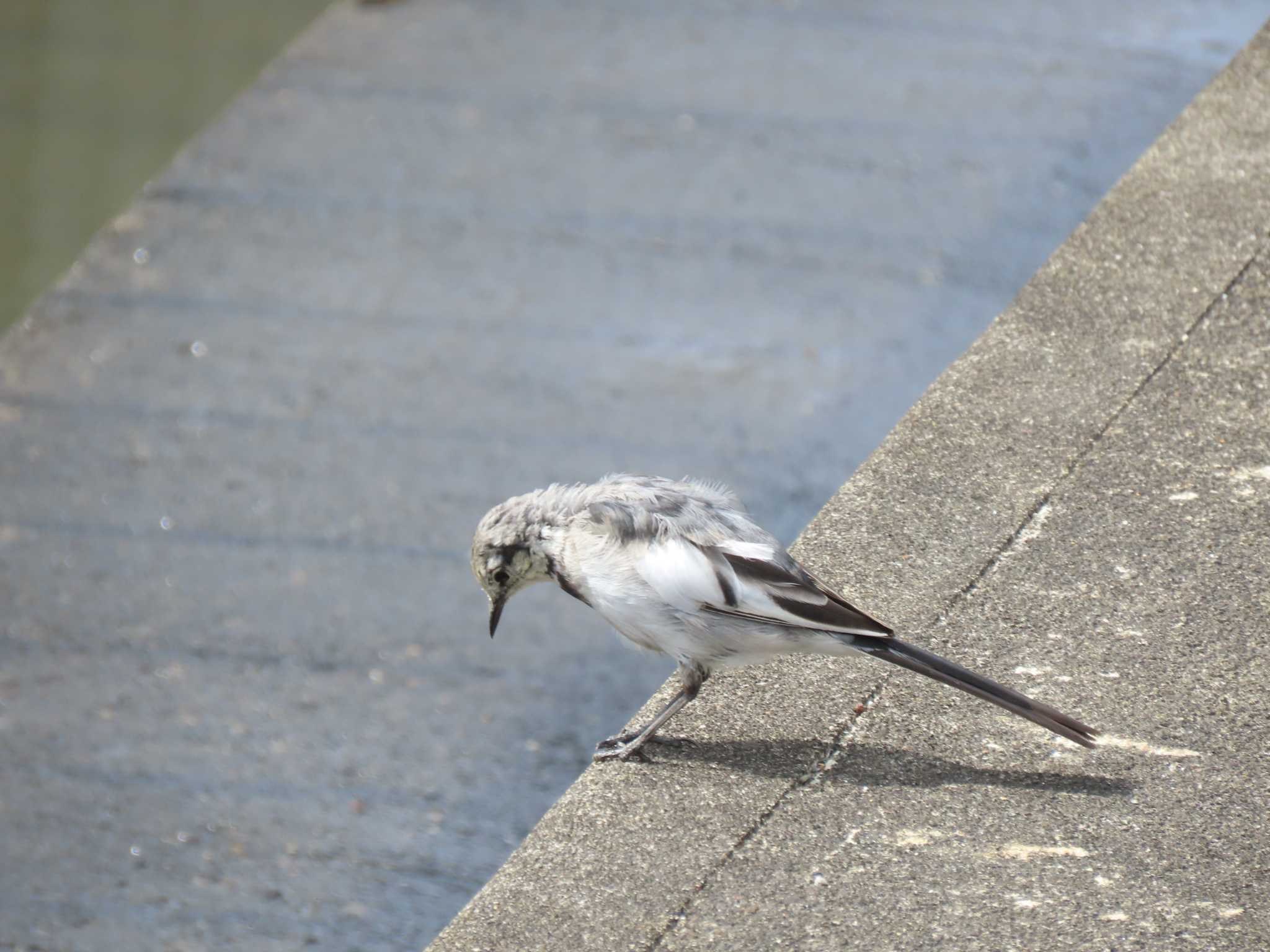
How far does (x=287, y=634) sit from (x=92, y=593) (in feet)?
2.42

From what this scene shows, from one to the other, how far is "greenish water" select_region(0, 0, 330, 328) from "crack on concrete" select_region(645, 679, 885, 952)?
5.52 m

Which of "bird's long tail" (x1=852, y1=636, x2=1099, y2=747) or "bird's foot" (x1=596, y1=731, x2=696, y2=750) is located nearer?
"bird's long tail" (x1=852, y1=636, x2=1099, y2=747)

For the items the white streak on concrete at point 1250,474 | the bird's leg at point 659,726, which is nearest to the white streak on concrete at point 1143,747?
the bird's leg at point 659,726

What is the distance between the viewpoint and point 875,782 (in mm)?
2500

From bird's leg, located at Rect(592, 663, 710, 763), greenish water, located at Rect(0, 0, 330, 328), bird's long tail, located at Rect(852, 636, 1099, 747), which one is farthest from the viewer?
greenish water, located at Rect(0, 0, 330, 328)

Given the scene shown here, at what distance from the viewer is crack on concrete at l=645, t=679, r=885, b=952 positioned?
227 centimetres

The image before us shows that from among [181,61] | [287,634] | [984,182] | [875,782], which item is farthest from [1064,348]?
[181,61]

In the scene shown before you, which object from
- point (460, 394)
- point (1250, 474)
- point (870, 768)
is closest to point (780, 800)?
point (870, 768)

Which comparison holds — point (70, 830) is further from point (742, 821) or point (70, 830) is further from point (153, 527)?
point (742, 821)

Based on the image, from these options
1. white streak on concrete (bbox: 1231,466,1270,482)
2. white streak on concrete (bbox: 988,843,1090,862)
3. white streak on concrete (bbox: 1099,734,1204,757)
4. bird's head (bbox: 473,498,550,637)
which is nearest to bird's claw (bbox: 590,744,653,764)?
bird's head (bbox: 473,498,550,637)

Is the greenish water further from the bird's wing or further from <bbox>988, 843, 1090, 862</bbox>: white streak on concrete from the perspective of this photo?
<bbox>988, 843, 1090, 862</bbox>: white streak on concrete

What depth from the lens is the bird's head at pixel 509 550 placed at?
277 centimetres

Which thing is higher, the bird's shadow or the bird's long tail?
the bird's long tail

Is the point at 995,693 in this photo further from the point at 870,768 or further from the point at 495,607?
the point at 495,607
